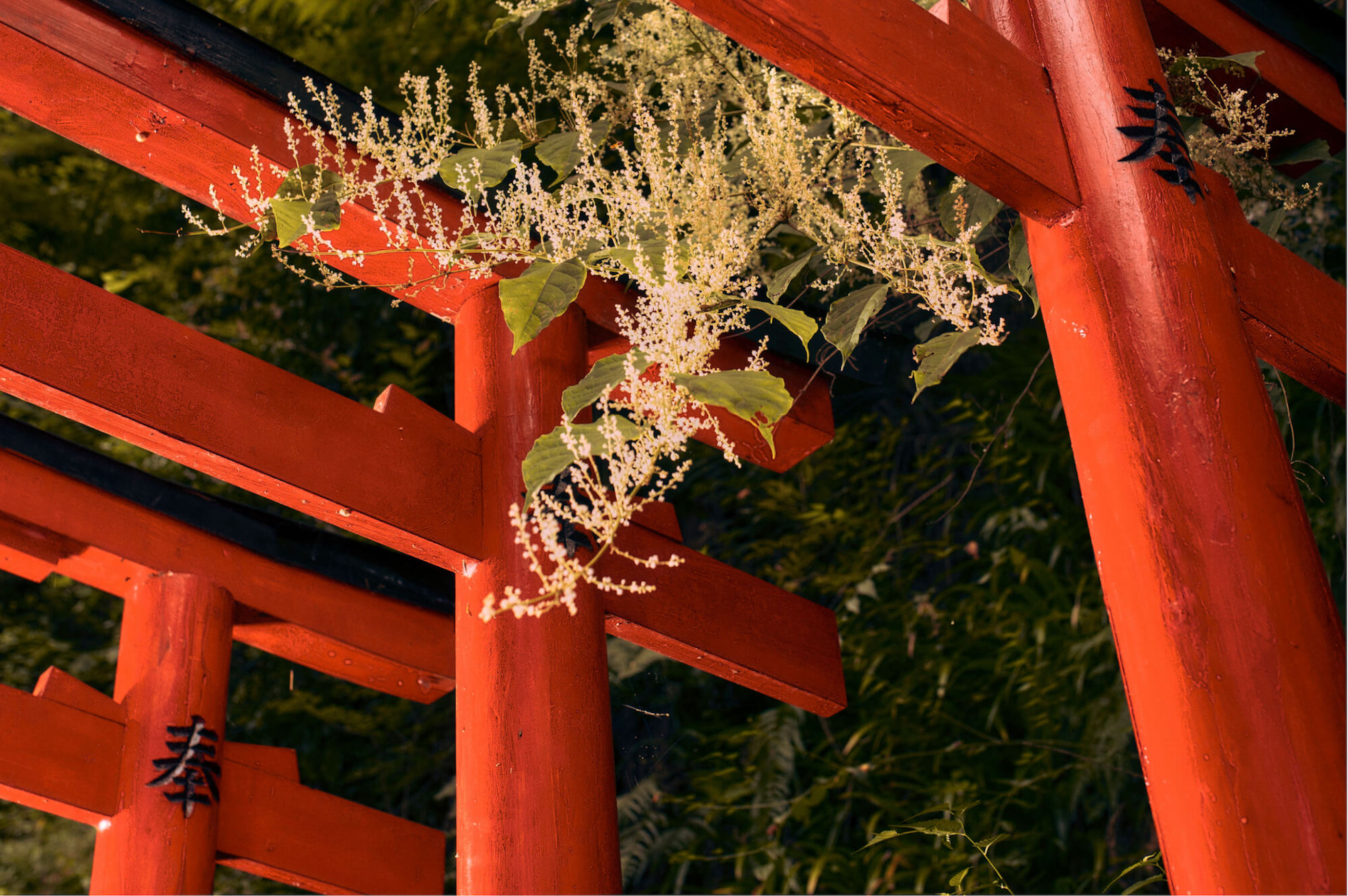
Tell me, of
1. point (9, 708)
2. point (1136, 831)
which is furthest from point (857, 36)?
point (1136, 831)

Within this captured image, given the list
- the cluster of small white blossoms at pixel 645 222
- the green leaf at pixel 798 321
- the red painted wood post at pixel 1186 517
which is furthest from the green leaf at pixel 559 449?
the red painted wood post at pixel 1186 517

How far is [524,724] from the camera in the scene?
1.52m

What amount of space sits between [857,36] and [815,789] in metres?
2.77

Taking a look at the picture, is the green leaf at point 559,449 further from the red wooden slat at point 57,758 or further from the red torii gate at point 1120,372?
the red wooden slat at point 57,758

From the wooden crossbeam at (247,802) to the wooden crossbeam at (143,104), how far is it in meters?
1.11

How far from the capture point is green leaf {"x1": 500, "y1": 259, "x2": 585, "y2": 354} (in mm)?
1291

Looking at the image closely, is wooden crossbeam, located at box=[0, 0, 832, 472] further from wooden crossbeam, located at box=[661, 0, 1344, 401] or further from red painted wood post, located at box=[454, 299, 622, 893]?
wooden crossbeam, located at box=[661, 0, 1344, 401]

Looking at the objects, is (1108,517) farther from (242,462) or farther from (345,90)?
(345,90)

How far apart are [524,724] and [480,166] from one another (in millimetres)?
725

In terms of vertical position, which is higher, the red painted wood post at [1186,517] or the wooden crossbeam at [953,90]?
the wooden crossbeam at [953,90]

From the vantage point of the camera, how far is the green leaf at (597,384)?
3.99 ft

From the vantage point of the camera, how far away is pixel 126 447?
4664 mm

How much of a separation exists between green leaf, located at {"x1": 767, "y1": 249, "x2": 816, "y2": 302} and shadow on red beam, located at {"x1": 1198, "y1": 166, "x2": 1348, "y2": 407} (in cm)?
54

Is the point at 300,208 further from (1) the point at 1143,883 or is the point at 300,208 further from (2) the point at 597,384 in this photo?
(1) the point at 1143,883
